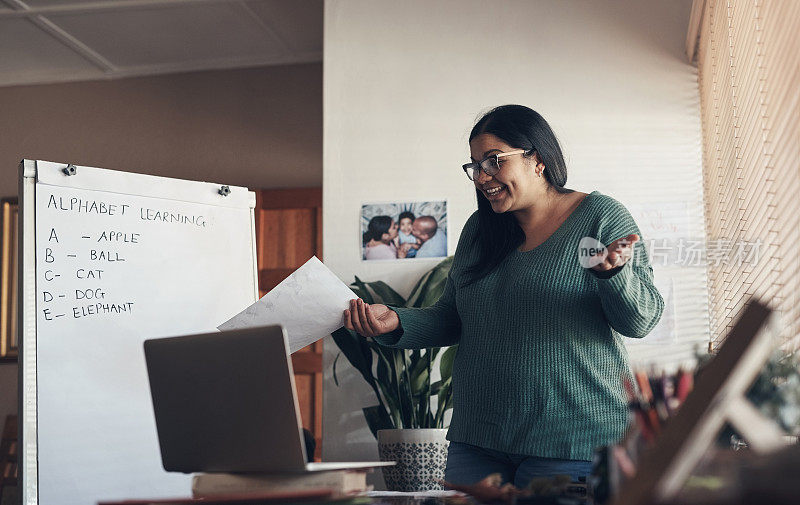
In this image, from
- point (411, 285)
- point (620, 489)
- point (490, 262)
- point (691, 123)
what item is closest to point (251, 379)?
point (620, 489)

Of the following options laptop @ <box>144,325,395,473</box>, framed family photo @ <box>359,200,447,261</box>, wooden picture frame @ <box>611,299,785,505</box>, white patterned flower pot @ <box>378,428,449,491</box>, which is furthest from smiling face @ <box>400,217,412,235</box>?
wooden picture frame @ <box>611,299,785,505</box>

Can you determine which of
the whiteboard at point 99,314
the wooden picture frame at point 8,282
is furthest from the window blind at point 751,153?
the wooden picture frame at point 8,282

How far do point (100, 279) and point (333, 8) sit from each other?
1.54 meters

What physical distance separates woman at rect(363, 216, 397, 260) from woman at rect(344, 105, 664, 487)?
1057 millimetres

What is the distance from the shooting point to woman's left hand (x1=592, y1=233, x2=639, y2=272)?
124 centimetres

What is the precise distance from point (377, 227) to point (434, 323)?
1.12 metres

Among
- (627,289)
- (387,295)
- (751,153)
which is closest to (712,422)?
(627,289)

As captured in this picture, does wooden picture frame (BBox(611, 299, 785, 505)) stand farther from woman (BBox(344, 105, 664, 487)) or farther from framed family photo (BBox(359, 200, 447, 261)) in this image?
framed family photo (BBox(359, 200, 447, 261))

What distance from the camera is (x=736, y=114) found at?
205 cm

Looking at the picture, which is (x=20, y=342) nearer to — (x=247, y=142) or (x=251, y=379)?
(x=251, y=379)

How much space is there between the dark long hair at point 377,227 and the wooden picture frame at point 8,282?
2.37 m

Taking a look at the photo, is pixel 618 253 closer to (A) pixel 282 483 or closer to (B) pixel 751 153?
(A) pixel 282 483

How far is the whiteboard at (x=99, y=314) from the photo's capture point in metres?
2.00

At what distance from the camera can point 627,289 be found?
1454mm
